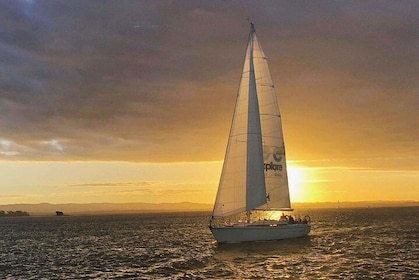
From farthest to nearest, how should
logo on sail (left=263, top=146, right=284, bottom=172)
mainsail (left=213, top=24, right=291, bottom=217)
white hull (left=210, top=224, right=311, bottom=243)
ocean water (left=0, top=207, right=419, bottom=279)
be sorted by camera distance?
logo on sail (left=263, top=146, right=284, bottom=172)
mainsail (left=213, top=24, right=291, bottom=217)
white hull (left=210, top=224, right=311, bottom=243)
ocean water (left=0, top=207, right=419, bottom=279)

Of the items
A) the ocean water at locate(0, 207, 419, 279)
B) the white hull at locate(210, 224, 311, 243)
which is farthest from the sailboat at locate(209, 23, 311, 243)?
the ocean water at locate(0, 207, 419, 279)

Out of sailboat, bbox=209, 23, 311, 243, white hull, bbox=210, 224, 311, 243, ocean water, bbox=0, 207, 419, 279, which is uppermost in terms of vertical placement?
sailboat, bbox=209, 23, 311, 243

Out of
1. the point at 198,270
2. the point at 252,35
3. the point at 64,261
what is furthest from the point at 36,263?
the point at 252,35

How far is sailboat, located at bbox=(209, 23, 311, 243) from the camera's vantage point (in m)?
56.7

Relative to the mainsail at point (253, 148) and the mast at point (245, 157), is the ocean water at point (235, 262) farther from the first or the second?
the mainsail at point (253, 148)

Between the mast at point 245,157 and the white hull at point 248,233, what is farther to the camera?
the mast at point 245,157

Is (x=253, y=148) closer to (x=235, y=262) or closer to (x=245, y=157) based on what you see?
(x=245, y=157)

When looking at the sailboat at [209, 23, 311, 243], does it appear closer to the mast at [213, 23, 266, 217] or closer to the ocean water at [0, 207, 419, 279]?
the mast at [213, 23, 266, 217]

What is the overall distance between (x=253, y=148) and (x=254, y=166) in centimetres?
221

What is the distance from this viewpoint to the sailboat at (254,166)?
186 feet

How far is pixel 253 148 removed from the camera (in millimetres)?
58812

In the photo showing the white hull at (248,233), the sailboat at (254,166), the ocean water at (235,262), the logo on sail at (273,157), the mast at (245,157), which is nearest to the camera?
the ocean water at (235,262)

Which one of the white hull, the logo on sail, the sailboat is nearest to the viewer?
the white hull

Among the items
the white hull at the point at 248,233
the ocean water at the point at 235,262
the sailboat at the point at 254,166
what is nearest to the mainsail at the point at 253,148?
the sailboat at the point at 254,166
